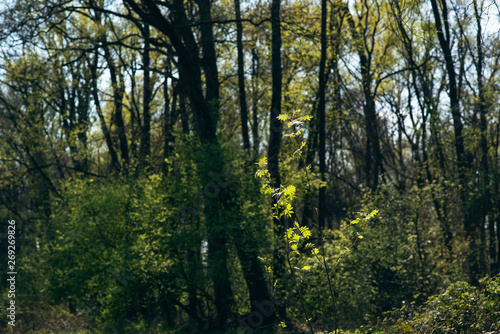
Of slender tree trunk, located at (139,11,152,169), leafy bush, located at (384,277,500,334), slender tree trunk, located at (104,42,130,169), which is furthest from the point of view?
slender tree trunk, located at (104,42,130,169)

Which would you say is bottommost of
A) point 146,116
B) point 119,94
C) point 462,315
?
point 462,315

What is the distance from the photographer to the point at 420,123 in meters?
18.0

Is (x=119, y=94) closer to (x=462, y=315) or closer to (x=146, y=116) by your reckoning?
(x=146, y=116)

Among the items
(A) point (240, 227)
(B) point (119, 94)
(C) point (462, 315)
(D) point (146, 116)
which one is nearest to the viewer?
(C) point (462, 315)

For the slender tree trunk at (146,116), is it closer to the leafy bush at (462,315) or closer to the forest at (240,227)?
the forest at (240,227)

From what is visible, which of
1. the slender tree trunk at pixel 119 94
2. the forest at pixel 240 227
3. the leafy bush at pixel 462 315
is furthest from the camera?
the slender tree trunk at pixel 119 94

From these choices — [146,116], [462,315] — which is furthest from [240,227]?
[146,116]

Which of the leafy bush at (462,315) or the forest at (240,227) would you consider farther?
the forest at (240,227)

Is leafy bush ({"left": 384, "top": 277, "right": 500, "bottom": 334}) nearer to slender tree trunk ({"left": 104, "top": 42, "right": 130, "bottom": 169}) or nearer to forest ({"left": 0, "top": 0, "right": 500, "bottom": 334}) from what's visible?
forest ({"left": 0, "top": 0, "right": 500, "bottom": 334})

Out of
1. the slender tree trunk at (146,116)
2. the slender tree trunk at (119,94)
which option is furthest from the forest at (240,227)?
the slender tree trunk at (119,94)

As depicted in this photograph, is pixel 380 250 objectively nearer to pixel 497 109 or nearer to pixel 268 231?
pixel 268 231

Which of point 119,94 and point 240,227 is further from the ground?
point 119,94

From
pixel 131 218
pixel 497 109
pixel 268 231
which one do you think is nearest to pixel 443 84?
pixel 497 109

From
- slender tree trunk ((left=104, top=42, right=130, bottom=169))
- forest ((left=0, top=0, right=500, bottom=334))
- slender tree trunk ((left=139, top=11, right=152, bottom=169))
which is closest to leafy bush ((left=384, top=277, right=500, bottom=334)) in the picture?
forest ((left=0, top=0, right=500, bottom=334))
